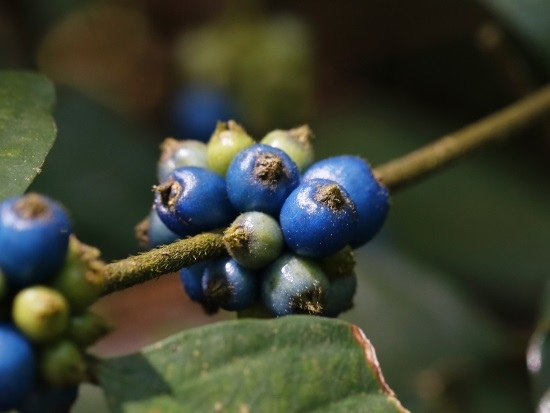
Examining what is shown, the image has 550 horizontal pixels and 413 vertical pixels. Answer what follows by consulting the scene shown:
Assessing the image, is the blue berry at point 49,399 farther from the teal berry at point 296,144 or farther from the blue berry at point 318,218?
the teal berry at point 296,144

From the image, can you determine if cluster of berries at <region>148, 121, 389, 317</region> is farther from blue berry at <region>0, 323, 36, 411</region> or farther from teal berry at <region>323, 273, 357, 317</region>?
blue berry at <region>0, 323, 36, 411</region>

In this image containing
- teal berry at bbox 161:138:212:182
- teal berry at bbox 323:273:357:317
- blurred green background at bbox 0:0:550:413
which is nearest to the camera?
teal berry at bbox 323:273:357:317

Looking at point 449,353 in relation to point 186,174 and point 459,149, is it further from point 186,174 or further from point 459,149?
point 186,174

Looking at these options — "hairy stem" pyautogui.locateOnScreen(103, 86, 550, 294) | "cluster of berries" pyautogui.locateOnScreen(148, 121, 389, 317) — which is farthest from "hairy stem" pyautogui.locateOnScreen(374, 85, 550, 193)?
"cluster of berries" pyautogui.locateOnScreen(148, 121, 389, 317)

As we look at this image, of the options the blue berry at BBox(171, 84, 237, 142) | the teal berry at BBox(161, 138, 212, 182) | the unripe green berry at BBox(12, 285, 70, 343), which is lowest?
the blue berry at BBox(171, 84, 237, 142)

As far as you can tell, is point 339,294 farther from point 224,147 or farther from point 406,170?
point 406,170

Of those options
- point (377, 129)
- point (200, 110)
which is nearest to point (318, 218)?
point (200, 110)
